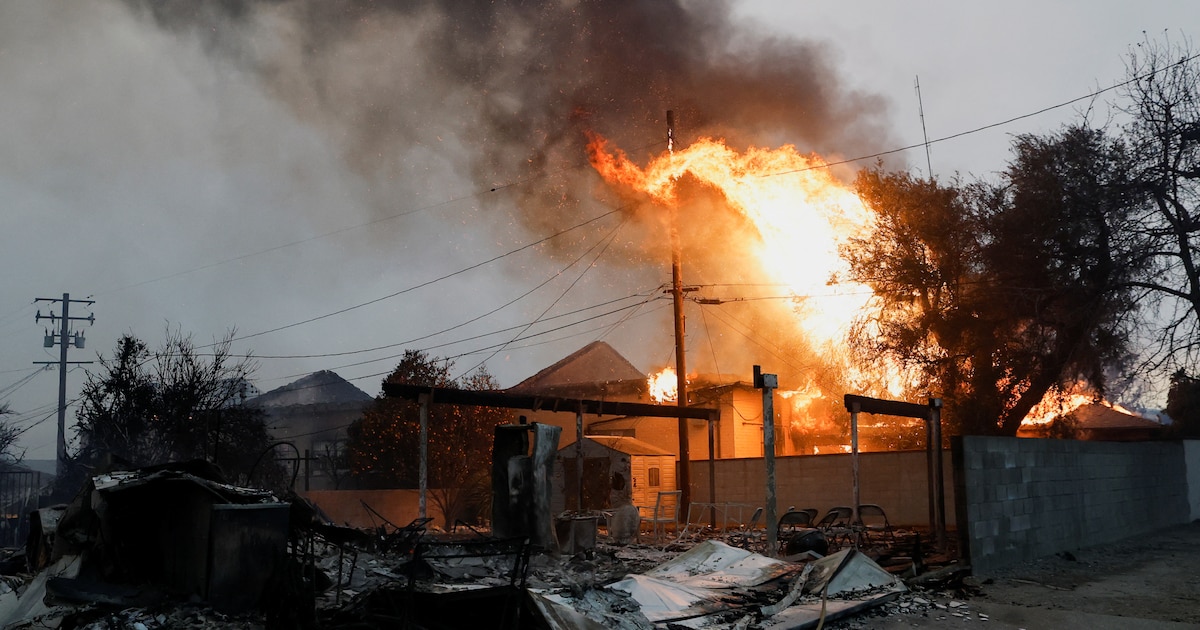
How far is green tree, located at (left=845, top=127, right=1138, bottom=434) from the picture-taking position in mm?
21297

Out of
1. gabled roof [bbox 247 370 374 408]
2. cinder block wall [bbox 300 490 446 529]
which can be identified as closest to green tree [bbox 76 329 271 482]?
cinder block wall [bbox 300 490 446 529]

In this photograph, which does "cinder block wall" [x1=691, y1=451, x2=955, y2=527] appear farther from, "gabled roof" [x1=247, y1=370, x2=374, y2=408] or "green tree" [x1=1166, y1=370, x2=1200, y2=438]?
"gabled roof" [x1=247, y1=370, x2=374, y2=408]

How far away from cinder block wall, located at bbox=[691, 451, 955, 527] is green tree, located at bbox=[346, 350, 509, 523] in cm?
725

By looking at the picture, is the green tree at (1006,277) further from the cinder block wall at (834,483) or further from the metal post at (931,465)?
the metal post at (931,465)

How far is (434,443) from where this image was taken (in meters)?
28.3

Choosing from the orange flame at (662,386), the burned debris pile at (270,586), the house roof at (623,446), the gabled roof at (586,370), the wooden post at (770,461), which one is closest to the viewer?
the burned debris pile at (270,586)

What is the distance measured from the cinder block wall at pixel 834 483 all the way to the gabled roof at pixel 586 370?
18.7m

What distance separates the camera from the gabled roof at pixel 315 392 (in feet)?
232

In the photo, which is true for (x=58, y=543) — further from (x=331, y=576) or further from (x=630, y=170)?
(x=630, y=170)

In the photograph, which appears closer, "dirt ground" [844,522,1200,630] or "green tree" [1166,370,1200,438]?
"dirt ground" [844,522,1200,630]

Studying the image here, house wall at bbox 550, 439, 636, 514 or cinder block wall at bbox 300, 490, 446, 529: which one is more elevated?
house wall at bbox 550, 439, 636, 514

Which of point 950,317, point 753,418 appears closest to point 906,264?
point 950,317

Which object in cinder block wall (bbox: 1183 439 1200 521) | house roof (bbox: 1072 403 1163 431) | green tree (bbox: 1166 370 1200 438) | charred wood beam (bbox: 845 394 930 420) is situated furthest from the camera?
house roof (bbox: 1072 403 1163 431)

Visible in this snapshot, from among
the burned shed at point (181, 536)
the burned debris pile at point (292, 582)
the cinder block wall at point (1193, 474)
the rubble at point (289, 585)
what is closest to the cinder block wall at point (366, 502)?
the burned debris pile at point (292, 582)
